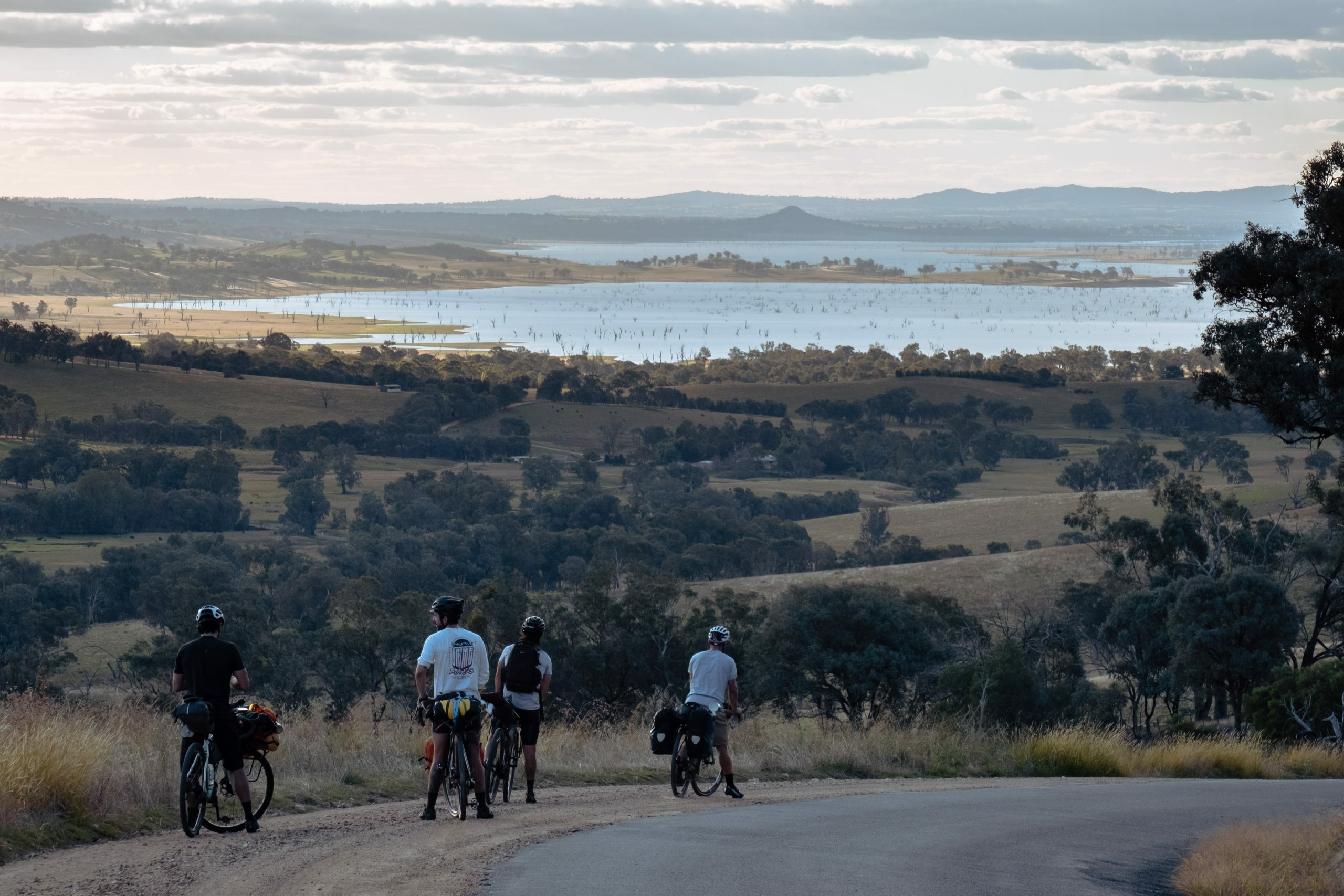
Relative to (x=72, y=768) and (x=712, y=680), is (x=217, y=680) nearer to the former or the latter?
(x=72, y=768)

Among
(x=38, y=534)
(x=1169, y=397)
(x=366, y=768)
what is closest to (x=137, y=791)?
(x=366, y=768)

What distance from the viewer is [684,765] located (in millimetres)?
11289

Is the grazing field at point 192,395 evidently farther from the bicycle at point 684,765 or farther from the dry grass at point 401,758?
the bicycle at point 684,765

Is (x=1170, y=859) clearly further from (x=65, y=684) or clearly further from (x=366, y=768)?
(x=65, y=684)

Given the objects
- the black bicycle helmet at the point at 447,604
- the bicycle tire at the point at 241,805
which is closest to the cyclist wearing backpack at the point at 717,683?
the black bicycle helmet at the point at 447,604

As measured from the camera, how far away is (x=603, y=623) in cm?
3738

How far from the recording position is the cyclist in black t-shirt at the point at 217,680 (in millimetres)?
8727

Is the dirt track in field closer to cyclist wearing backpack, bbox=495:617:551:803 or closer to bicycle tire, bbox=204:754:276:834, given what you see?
bicycle tire, bbox=204:754:276:834

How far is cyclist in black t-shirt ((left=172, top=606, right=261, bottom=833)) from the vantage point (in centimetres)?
873

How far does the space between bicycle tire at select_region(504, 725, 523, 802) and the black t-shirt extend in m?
2.58

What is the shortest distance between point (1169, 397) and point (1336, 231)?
113 metres

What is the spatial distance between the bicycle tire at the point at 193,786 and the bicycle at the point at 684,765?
3.84 metres

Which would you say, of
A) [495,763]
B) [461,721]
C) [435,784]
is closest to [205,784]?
[435,784]

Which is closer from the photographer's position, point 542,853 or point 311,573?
point 542,853
